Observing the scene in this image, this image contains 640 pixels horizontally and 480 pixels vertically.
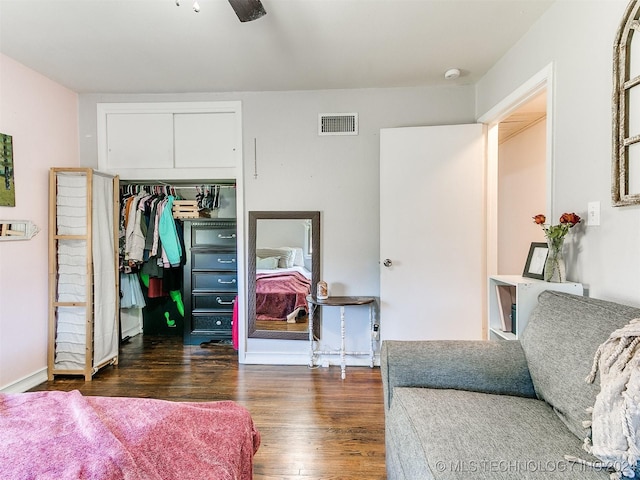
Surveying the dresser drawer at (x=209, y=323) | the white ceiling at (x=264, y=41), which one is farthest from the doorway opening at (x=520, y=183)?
the dresser drawer at (x=209, y=323)

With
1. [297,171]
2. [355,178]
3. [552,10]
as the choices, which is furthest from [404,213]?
[552,10]

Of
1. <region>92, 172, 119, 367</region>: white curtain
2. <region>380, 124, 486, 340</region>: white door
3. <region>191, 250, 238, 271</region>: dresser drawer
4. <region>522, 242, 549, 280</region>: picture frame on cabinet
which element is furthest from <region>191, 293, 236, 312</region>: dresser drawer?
<region>522, 242, 549, 280</region>: picture frame on cabinet

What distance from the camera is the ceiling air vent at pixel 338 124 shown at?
2779 mm

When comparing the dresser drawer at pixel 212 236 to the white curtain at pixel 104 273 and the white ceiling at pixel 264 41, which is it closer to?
the white curtain at pixel 104 273

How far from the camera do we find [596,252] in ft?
4.68

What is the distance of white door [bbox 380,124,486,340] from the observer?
8.29ft

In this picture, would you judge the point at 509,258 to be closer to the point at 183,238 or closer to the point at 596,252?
the point at 596,252

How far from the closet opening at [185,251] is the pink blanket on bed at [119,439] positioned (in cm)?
182

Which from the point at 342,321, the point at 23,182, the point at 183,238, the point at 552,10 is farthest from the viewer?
the point at 183,238

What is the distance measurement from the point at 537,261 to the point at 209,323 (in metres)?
2.93

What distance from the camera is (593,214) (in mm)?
1439

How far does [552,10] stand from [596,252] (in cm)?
136

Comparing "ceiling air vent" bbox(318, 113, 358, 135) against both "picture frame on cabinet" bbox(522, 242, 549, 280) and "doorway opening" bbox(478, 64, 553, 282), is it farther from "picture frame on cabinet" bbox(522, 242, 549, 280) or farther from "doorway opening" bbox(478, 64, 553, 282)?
"picture frame on cabinet" bbox(522, 242, 549, 280)

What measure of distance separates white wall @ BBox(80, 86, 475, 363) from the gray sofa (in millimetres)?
1348
